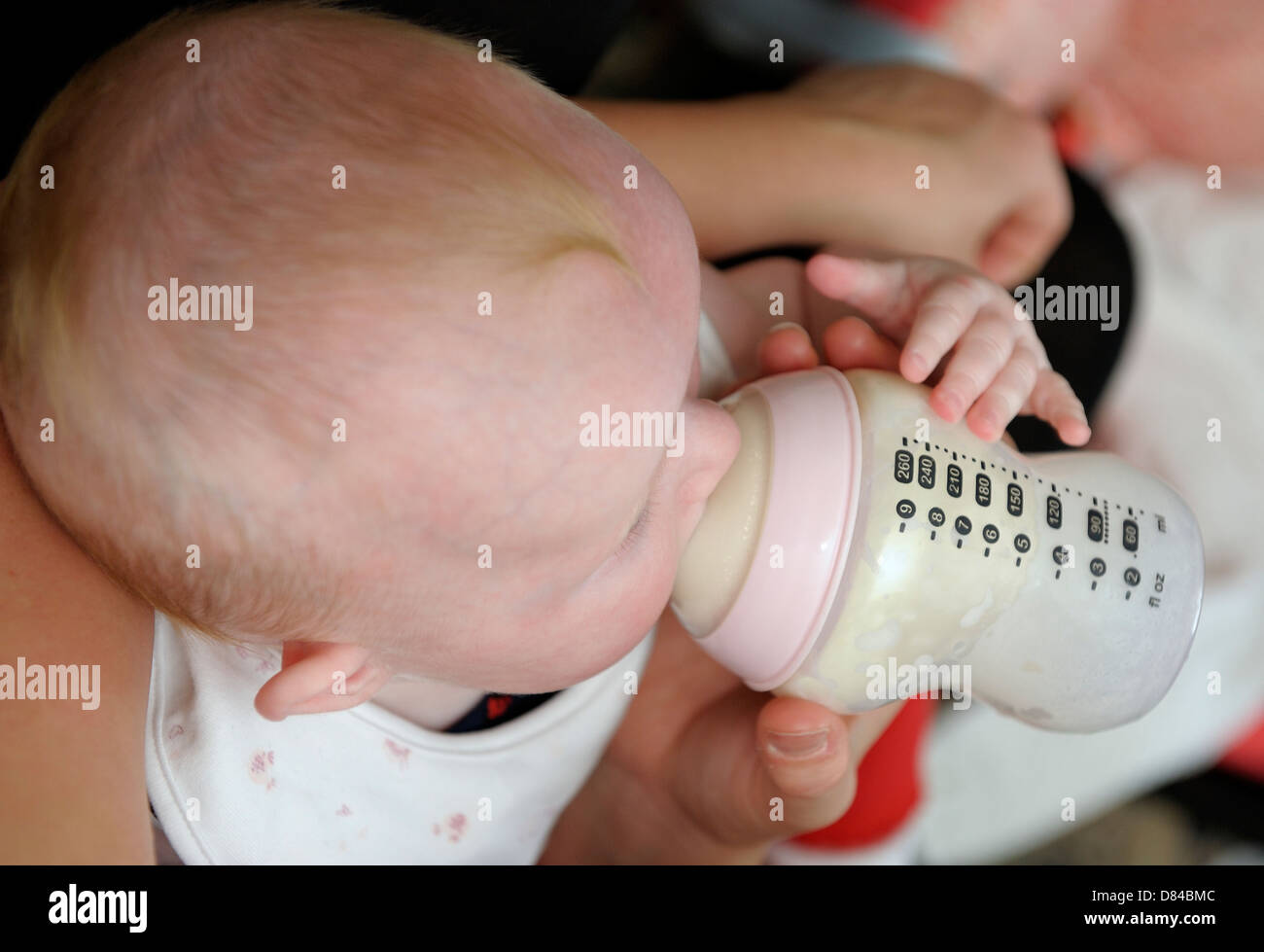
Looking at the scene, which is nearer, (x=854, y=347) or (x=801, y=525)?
(x=801, y=525)

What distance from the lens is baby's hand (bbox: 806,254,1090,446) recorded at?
74 centimetres

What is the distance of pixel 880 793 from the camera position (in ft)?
3.90

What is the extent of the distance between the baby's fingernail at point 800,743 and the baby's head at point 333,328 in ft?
0.73

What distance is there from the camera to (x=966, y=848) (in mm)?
1414

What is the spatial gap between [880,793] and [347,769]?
0.63 metres

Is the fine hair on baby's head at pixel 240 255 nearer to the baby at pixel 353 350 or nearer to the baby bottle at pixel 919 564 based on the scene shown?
the baby at pixel 353 350

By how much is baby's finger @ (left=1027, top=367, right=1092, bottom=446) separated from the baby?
0.31 feet

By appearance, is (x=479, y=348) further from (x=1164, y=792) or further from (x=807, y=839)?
(x=1164, y=792)

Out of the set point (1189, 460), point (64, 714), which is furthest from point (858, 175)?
point (64, 714)

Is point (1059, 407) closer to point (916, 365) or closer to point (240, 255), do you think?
point (916, 365)

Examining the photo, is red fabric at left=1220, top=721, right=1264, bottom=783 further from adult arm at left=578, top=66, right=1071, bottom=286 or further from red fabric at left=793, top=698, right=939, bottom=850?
adult arm at left=578, top=66, right=1071, bottom=286

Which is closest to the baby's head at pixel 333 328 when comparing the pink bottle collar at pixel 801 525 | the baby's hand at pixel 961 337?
the pink bottle collar at pixel 801 525
